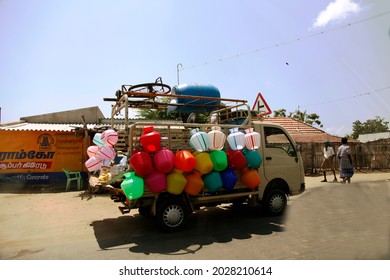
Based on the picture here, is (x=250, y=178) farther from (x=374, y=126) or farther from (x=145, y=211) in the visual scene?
(x=374, y=126)

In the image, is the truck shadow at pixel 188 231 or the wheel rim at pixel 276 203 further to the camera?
the wheel rim at pixel 276 203

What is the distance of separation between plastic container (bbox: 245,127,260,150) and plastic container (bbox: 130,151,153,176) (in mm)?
2022

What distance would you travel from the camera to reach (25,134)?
460 inches

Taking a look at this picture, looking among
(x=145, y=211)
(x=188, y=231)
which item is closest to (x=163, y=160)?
(x=188, y=231)

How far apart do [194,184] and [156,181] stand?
2.40 feet

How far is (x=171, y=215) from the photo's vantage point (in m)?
5.11

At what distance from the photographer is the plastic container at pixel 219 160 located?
525 centimetres

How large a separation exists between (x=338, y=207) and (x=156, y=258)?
3.28 m

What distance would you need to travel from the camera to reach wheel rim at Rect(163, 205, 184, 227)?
509 centimetres

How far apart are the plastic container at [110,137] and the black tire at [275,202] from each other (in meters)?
3.33

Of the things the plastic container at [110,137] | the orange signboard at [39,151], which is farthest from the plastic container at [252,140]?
the orange signboard at [39,151]

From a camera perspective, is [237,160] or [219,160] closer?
[219,160]

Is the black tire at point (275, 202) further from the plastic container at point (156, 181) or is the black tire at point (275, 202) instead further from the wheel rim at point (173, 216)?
the plastic container at point (156, 181)
